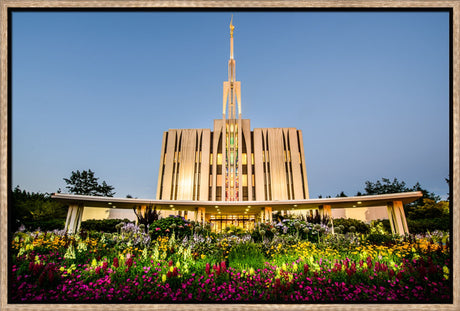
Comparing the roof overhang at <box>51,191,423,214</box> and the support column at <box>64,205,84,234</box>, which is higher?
the roof overhang at <box>51,191,423,214</box>

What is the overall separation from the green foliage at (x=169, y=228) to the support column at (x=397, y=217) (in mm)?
Result: 13506

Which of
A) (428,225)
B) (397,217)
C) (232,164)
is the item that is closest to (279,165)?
(232,164)

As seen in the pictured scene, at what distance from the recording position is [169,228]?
7176 millimetres

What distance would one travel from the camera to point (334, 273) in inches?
132

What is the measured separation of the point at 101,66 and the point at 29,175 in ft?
9.31

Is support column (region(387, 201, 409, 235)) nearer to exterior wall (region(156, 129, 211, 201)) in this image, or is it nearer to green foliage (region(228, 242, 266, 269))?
green foliage (region(228, 242, 266, 269))

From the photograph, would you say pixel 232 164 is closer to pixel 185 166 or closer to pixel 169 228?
pixel 185 166

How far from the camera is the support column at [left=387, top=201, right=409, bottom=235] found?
1465 cm

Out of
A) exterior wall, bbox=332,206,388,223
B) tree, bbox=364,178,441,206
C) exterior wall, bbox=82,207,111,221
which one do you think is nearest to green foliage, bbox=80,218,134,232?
exterior wall, bbox=82,207,111,221

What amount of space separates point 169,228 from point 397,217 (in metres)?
14.6

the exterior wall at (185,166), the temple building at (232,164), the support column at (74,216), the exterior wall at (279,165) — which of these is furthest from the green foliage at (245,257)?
the exterior wall at (185,166)

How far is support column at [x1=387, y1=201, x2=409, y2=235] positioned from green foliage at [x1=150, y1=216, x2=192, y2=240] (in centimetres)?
1351

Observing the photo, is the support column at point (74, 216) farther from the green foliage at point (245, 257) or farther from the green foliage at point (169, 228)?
the green foliage at point (245, 257)

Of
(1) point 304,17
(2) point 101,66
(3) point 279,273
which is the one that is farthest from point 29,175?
(1) point 304,17
